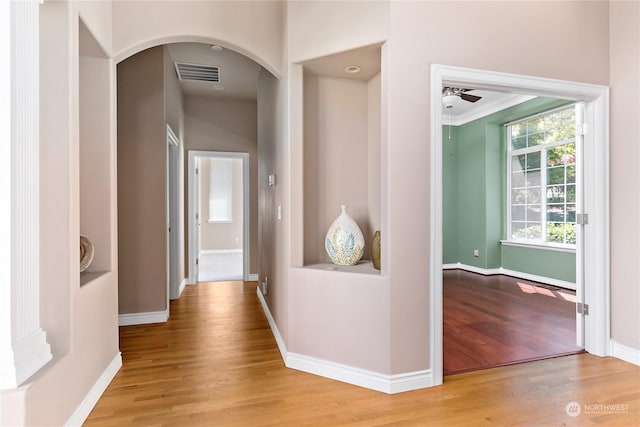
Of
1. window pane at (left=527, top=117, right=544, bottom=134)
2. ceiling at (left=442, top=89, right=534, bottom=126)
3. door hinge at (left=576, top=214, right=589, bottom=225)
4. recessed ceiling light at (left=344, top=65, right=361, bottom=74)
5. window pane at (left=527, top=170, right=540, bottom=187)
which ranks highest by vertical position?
ceiling at (left=442, top=89, right=534, bottom=126)

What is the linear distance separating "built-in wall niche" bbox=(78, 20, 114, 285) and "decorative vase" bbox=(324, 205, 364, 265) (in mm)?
1603

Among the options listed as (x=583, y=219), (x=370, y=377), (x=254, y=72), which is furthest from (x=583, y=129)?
(x=254, y=72)

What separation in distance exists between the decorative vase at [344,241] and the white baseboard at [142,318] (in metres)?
2.14

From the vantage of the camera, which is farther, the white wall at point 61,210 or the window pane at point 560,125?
the window pane at point 560,125

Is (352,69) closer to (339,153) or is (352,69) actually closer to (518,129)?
(339,153)

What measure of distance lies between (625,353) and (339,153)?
268 cm

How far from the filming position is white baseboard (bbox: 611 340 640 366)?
257 centimetres

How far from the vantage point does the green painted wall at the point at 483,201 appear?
542cm

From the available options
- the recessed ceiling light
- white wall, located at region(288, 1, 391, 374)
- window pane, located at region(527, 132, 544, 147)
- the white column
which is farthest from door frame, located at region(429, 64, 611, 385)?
window pane, located at region(527, 132, 544, 147)

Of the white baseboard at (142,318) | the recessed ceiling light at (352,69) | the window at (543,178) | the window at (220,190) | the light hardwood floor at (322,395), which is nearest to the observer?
the light hardwood floor at (322,395)

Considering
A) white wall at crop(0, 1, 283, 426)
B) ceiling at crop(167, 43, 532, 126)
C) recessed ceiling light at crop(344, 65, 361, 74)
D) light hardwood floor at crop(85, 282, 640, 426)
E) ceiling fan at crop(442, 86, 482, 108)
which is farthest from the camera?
ceiling fan at crop(442, 86, 482, 108)

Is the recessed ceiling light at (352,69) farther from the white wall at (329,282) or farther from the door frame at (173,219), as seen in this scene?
the door frame at (173,219)

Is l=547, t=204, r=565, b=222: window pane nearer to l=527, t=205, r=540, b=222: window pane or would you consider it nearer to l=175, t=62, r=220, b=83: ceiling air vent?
Result: l=527, t=205, r=540, b=222: window pane

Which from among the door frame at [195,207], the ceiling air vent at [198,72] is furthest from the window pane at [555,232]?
the ceiling air vent at [198,72]
